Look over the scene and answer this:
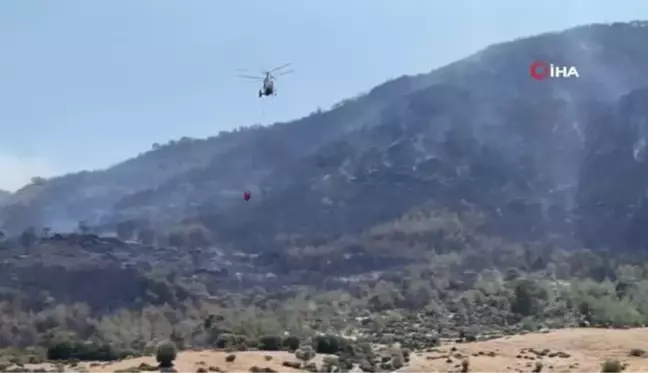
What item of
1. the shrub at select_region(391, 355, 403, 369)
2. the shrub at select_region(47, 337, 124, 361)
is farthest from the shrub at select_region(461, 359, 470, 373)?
the shrub at select_region(47, 337, 124, 361)

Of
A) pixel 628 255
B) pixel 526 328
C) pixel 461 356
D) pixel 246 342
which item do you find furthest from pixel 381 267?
pixel 461 356

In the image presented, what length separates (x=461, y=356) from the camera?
2199 inches

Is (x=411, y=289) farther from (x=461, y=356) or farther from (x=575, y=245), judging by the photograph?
(x=461, y=356)

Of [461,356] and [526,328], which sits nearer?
[461,356]

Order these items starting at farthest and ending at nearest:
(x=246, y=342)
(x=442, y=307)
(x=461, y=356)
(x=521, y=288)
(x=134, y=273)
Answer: (x=134, y=273) → (x=442, y=307) → (x=521, y=288) → (x=246, y=342) → (x=461, y=356)

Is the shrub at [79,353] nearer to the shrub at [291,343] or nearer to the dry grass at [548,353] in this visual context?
the shrub at [291,343]

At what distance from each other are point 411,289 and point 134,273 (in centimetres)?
5347

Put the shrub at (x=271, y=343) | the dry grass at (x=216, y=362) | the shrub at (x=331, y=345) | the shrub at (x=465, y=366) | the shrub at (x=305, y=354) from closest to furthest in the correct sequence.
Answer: the shrub at (x=465, y=366), the dry grass at (x=216, y=362), the shrub at (x=305, y=354), the shrub at (x=331, y=345), the shrub at (x=271, y=343)

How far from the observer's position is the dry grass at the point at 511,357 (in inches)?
2039

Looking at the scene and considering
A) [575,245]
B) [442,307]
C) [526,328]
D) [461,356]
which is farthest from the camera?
[575,245]

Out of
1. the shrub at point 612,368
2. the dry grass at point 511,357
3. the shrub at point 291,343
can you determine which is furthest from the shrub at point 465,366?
the shrub at point 291,343

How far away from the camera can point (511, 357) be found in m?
56.2

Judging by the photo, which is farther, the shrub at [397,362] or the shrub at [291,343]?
the shrub at [291,343]

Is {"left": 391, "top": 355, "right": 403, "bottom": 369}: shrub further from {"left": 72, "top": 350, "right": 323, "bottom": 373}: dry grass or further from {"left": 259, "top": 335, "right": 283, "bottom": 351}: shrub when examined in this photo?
{"left": 259, "top": 335, "right": 283, "bottom": 351}: shrub
